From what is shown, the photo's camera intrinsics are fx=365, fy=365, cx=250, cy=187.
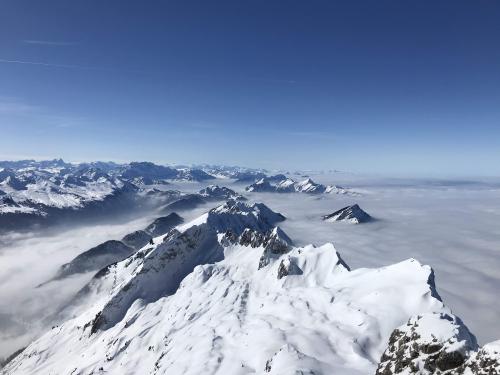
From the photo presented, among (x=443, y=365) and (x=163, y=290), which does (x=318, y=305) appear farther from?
(x=163, y=290)

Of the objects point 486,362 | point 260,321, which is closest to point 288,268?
point 260,321

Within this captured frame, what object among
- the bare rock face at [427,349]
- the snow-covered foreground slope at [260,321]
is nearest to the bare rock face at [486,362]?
the snow-covered foreground slope at [260,321]

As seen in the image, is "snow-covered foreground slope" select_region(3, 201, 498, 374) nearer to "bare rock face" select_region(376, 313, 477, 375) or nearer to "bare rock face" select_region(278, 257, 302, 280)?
"bare rock face" select_region(376, 313, 477, 375)

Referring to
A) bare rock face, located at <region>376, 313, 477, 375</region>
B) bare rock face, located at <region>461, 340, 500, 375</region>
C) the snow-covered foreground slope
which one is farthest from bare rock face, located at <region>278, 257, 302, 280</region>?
bare rock face, located at <region>461, 340, 500, 375</region>

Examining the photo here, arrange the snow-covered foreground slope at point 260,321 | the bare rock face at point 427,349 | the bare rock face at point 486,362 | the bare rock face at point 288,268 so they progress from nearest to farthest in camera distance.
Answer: the bare rock face at point 486,362, the bare rock face at point 427,349, the snow-covered foreground slope at point 260,321, the bare rock face at point 288,268

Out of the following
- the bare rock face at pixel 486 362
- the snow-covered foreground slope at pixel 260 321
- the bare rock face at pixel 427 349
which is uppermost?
the bare rock face at pixel 486 362

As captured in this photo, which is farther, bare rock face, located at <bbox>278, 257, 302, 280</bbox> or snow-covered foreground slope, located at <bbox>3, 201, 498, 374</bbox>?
bare rock face, located at <bbox>278, 257, 302, 280</bbox>

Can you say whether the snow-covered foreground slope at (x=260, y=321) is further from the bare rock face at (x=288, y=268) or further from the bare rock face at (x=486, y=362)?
the bare rock face at (x=288, y=268)

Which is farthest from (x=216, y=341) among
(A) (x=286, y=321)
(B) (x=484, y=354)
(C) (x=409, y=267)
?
(B) (x=484, y=354)
